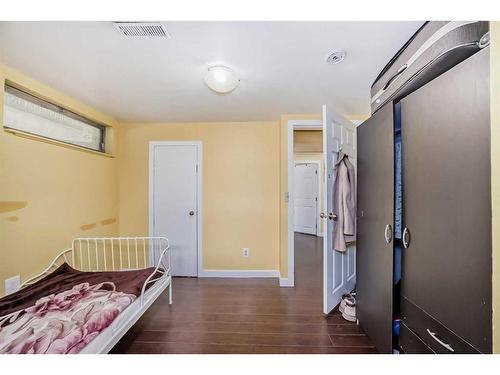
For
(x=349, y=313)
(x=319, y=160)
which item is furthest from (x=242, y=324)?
(x=319, y=160)

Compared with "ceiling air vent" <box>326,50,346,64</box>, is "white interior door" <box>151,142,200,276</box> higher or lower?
lower

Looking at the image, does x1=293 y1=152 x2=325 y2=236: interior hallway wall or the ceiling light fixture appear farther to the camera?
x1=293 y1=152 x2=325 y2=236: interior hallway wall

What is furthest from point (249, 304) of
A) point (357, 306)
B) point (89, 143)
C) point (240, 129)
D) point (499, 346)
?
point (89, 143)

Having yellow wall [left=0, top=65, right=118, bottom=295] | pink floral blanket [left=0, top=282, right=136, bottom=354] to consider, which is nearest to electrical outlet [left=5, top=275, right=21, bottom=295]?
yellow wall [left=0, top=65, right=118, bottom=295]

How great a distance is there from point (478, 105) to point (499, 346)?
0.85 meters

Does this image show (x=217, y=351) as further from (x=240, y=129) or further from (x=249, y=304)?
(x=240, y=129)

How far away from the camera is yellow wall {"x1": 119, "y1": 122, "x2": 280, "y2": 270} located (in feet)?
9.71

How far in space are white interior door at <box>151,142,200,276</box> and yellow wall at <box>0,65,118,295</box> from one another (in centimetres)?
71

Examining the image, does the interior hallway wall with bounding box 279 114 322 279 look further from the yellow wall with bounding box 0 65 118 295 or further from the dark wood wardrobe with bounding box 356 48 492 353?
the yellow wall with bounding box 0 65 118 295

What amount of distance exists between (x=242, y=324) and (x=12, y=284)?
1.86 metres

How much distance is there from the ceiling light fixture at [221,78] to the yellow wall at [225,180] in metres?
1.29

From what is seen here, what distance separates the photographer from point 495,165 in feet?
2.23

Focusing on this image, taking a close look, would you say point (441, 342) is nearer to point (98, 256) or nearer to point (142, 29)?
point (142, 29)

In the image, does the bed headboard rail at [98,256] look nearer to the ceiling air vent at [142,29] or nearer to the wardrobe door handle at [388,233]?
the ceiling air vent at [142,29]
